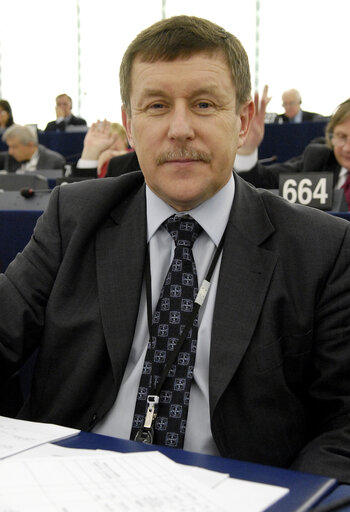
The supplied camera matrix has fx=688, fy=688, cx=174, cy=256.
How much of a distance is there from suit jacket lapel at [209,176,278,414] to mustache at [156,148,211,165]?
Result: 151 mm

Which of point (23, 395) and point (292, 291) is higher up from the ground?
point (292, 291)

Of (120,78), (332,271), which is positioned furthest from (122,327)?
(120,78)

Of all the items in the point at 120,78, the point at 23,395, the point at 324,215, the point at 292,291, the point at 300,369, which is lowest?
the point at 23,395

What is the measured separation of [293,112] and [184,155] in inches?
380

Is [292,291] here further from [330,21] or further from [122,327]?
[330,21]

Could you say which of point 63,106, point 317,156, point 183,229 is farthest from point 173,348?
point 63,106

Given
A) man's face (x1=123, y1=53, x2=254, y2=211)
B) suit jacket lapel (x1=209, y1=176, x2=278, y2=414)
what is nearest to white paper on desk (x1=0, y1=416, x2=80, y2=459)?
suit jacket lapel (x1=209, y1=176, x2=278, y2=414)

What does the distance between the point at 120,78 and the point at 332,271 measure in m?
0.63

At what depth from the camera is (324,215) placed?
1.50 m

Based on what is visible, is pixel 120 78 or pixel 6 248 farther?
pixel 6 248

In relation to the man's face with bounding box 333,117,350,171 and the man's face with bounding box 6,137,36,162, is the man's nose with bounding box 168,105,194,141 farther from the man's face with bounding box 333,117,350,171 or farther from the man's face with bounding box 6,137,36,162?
the man's face with bounding box 6,137,36,162

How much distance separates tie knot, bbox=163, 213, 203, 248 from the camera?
4.76ft

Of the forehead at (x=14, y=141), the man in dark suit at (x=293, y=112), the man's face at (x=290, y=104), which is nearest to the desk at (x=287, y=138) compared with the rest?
the man in dark suit at (x=293, y=112)

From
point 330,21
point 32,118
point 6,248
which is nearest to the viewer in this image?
point 6,248
